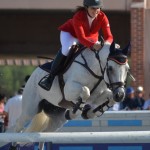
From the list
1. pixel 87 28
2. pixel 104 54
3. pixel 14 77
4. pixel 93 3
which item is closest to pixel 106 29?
pixel 87 28

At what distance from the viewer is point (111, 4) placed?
20.8 metres

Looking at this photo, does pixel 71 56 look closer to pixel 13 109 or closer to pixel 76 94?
pixel 76 94

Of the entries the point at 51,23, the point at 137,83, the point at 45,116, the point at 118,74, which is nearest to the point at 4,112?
the point at 45,116

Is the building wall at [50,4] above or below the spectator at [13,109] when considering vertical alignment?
above

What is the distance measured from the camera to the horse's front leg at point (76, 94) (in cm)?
909

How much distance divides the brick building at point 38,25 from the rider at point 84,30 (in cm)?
1087

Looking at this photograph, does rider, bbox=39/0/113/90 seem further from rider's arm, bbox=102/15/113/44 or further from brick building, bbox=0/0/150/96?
brick building, bbox=0/0/150/96

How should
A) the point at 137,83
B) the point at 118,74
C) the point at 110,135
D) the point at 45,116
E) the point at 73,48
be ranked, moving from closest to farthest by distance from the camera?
the point at 110,135 < the point at 118,74 < the point at 73,48 < the point at 45,116 < the point at 137,83

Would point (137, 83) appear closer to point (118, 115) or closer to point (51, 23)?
point (51, 23)

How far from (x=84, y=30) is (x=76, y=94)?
0.89 m

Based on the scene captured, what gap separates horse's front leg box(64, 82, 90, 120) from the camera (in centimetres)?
909

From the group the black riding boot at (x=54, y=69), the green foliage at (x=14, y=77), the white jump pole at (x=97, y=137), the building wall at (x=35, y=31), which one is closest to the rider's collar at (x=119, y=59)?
the black riding boot at (x=54, y=69)

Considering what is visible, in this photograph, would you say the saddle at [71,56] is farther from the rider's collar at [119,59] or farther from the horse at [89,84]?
the rider's collar at [119,59]

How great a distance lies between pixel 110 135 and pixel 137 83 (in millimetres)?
12878
